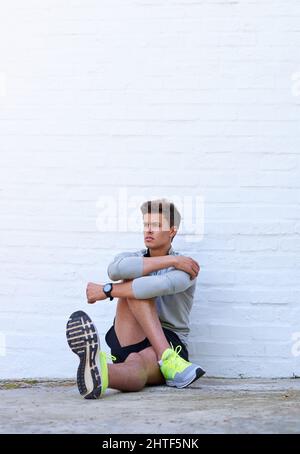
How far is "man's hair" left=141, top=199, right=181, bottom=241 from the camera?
5.14 meters

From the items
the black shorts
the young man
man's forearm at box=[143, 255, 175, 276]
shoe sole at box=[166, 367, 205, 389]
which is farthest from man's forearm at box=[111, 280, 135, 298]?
shoe sole at box=[166, 367, 205, 389]

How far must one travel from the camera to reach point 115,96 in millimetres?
5516

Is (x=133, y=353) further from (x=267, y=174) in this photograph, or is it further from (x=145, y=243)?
(x=267, y=174)

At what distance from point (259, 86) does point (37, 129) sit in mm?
1336

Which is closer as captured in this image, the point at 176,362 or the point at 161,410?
the point at 161,410

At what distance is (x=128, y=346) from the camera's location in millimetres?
4938

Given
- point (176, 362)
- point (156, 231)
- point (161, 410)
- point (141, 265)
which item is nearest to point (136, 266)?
point (141, 265)

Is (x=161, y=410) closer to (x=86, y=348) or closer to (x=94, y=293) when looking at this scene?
(x=86, y=348)

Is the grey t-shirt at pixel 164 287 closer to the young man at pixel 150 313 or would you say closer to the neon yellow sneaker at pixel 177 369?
the young man at pixel 150 313

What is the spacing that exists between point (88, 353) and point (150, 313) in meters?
0.52

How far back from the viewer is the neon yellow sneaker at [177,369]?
4785 mm
